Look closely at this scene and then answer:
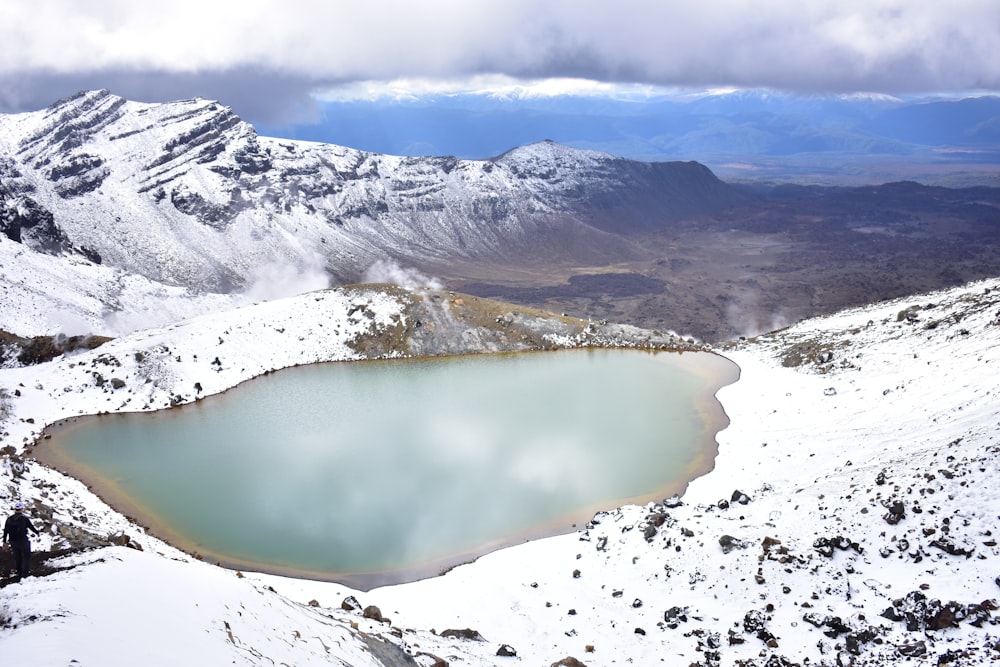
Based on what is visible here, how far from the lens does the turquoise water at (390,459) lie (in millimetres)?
33125

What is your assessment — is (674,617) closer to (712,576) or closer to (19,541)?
(712,576)

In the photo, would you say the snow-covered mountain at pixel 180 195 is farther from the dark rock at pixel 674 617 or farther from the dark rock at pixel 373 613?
the dark rock at pixel 674 617

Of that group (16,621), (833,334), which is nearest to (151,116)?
(833,334)

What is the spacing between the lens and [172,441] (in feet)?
151

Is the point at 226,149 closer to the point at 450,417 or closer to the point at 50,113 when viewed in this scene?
the point at 50,113

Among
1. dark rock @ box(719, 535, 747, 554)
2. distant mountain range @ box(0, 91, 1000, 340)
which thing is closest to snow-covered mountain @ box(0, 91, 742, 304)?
distant mountain range @ box(0, 91, 1000, 340)

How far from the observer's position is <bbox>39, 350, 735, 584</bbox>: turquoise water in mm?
33125

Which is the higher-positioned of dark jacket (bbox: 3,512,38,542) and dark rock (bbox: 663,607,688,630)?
dark jacket (bbox: 3,512,38,542)

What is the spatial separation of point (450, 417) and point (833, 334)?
34246 millimetres

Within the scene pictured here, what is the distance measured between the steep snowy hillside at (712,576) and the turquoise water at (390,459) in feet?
9.18

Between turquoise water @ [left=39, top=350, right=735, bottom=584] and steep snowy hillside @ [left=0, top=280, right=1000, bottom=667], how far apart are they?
280 centimetres

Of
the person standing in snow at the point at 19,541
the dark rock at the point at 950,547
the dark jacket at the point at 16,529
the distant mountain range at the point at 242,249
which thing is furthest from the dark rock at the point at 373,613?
the distant mountain range at the point at 242,249

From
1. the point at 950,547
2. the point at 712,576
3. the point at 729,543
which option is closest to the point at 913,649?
the point at 950,547

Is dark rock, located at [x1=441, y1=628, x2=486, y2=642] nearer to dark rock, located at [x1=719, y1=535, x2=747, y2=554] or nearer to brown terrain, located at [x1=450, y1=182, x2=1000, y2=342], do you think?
dark rock, located at [x1=719, y1=535, x2=747, y2=554]
